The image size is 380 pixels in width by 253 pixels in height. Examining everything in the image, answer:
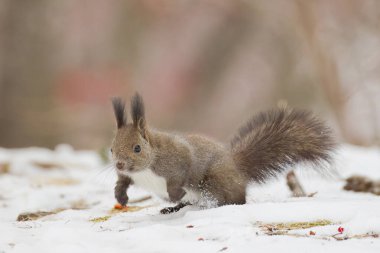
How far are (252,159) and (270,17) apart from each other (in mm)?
6532

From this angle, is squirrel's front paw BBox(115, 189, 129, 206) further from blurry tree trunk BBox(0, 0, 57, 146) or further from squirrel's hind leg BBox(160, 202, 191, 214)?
blurry tree trunk BBox(0, 0, 57, 146)

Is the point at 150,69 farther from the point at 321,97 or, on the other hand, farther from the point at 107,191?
the point at 107,191

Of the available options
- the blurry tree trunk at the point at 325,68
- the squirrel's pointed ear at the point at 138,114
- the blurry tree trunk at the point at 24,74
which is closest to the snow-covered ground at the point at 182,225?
the squirrel's pointed ear at the point at 138,114

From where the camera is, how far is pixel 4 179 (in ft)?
13.7

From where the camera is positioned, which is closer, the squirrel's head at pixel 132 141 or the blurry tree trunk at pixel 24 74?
the squirrel's head at pixel 132 141

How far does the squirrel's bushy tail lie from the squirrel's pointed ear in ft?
1.73

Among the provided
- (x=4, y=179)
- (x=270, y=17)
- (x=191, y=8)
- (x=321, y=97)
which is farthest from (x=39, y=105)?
(x=4, y=179)

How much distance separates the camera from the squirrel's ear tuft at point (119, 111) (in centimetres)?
285

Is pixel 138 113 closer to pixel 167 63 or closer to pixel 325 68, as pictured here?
pixel 325 68

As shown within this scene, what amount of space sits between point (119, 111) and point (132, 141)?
0.15 metres

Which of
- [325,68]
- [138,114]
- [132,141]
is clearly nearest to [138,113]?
[138,114]

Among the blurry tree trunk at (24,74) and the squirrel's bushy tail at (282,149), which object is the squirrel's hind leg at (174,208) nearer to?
the squirrel's bushy tail at (282,149)

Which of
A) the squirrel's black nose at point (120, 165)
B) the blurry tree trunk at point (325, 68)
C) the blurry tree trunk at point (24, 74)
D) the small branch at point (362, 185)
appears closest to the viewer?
the squirrel's black nose at point (120, 165)

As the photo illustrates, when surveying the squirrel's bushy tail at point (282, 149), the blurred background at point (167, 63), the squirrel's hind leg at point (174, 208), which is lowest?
the squirrel's hind leg at point (174, 208)
